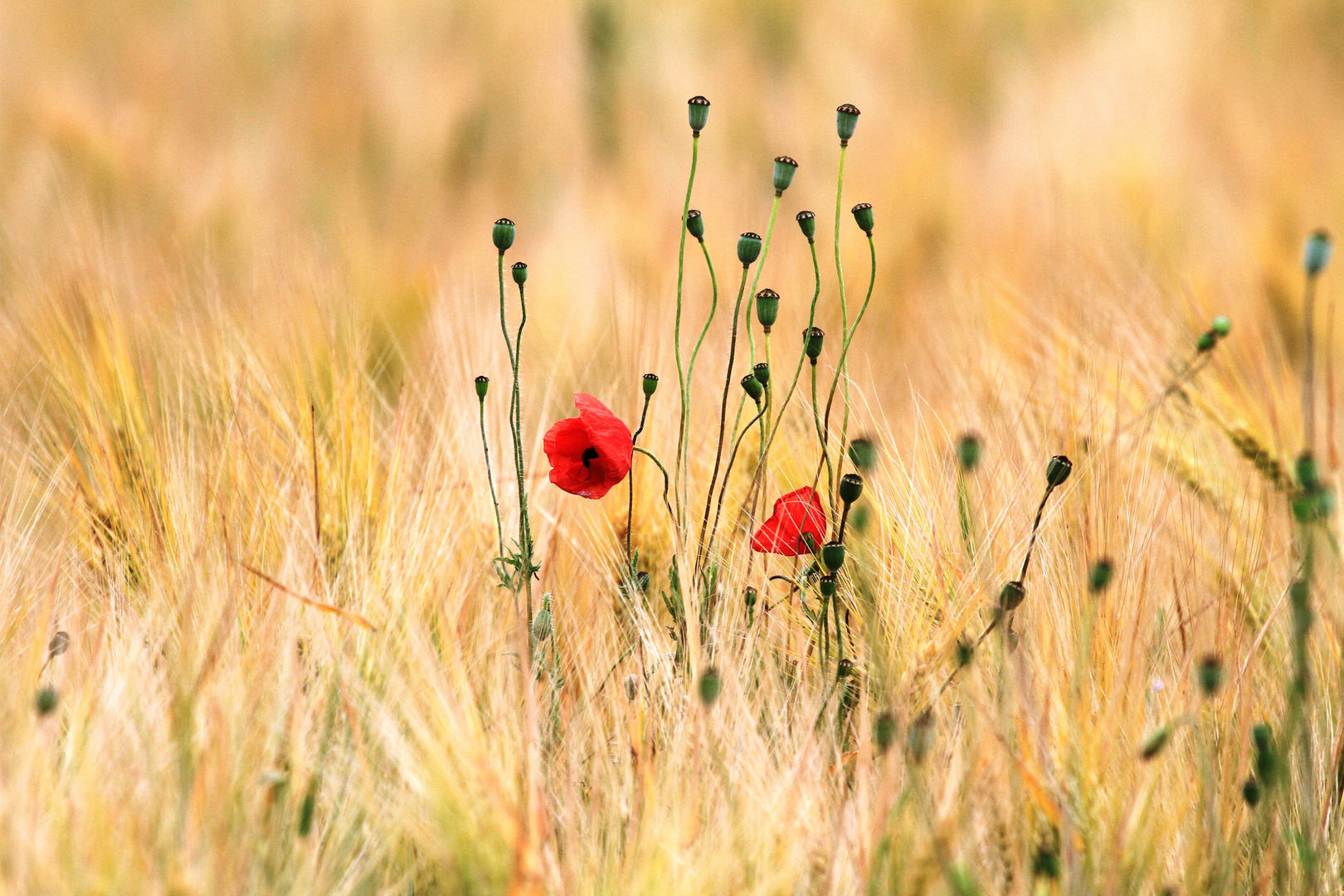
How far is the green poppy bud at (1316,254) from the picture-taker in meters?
0.47

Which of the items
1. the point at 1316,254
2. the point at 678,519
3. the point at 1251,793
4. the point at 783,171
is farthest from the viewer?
the point at 678,519

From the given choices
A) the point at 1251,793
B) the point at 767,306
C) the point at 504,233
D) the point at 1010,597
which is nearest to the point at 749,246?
the point at 767,306

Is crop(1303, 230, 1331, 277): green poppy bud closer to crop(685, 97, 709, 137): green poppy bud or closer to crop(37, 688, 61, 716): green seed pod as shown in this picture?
crop(685, 97, 709, 137): green poppy bud

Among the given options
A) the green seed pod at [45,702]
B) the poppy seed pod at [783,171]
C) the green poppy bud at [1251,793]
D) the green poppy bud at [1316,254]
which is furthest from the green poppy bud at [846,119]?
the green seed pod at [45,702]

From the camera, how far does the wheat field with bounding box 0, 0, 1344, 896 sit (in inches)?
22.7

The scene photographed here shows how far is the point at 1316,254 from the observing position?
0.47 m

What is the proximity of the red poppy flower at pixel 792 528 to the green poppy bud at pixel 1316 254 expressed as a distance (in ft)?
1.08

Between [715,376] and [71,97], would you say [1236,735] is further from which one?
[71,97]

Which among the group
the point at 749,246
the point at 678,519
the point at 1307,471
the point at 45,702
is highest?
the point at 749,246

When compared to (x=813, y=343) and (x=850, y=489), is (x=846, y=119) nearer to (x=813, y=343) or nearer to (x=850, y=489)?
(x=813, y=343)

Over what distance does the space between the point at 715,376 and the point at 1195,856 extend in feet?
1.89

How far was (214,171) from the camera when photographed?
185cm

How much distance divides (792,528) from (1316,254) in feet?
1.18


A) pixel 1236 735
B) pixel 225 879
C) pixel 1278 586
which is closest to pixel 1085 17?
pixel 1278 586
